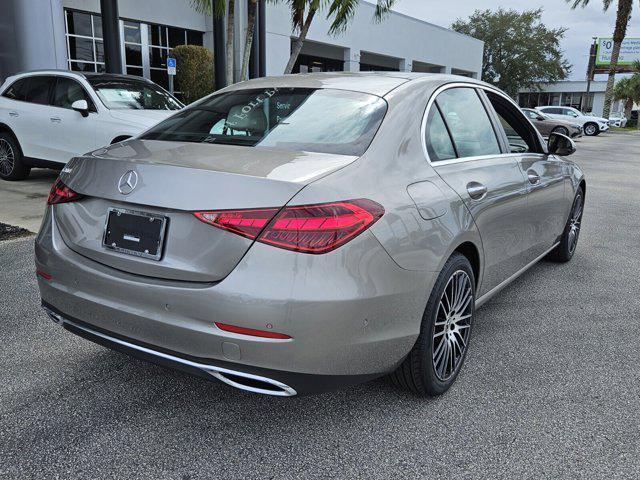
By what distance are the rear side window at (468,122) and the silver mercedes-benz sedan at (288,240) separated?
0.03 m

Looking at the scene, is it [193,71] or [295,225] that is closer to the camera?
[295,225]

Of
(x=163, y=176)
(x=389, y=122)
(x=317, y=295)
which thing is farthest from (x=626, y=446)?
(x=163, y=176)

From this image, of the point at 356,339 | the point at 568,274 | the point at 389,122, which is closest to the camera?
the point at 356,339

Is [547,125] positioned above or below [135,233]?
below

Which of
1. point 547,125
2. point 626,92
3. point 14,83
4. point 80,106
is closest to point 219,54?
point 14,83

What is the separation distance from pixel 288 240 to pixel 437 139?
1.28 meters

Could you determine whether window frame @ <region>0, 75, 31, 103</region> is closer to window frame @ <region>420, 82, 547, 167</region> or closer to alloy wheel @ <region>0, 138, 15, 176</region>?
alloy wheel @ <region>0, 138, 15, 176</region>

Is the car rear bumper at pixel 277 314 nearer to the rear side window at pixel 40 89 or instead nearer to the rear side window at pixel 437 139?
the rear side window at pixel 437 139

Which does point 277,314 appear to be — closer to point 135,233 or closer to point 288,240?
point 288,240

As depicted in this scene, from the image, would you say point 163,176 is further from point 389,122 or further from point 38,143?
point 38,143

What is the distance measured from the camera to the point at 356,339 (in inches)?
89.8

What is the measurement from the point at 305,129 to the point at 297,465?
1.54m

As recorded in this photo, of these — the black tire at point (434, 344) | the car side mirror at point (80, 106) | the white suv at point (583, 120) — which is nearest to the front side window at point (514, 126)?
the black tire at point (434, 344)

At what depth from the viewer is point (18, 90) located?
9516 mm
